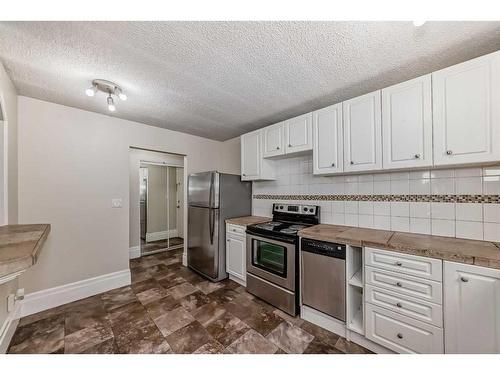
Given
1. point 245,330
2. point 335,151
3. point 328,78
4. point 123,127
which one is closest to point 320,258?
point 245,330

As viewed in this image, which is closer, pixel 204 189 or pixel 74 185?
pixel 74 185

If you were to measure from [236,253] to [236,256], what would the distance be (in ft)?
0.14

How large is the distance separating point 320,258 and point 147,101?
8.14 ft

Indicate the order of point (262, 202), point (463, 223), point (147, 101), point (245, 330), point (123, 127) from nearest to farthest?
point (463, 223) → point (245, 330) → point (147, 101) → point (123, 127) → point (262, 202)

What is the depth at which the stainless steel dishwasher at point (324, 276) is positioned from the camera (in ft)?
5.69

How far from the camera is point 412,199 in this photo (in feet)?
6.18

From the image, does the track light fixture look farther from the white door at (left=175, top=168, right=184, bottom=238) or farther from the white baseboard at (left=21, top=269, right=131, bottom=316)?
the white door at (left=175, top=168, right=184, bottom=238)

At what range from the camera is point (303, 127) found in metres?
2.32

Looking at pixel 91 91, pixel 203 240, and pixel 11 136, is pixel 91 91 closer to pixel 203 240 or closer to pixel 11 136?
pixel 11 136

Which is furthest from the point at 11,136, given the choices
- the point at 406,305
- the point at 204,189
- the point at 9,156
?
the point at 406,305

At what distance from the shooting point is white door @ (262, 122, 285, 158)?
2.55 meters

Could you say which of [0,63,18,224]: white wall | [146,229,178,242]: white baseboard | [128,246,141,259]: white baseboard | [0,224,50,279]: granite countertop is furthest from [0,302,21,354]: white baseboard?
[146,229,178,242]: white baseboard

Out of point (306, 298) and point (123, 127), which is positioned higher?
point (123, 127)
